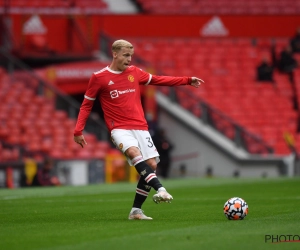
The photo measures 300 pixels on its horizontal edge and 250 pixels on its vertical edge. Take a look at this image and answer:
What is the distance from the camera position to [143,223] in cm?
1004

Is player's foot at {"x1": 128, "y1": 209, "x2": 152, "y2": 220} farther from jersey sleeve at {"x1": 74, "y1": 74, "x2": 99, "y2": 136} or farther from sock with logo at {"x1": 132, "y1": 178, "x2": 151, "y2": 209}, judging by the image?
jersey sleeve at {"x1": 74, "y1": 74, "x2": 99, "y2": 136}

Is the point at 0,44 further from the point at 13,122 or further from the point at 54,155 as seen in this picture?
the point at 54,155

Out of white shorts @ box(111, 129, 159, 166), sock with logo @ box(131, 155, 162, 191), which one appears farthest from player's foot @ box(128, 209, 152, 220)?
white shorts @ box(111, 129, 159, 166)

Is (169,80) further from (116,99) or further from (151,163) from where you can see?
(151,163)

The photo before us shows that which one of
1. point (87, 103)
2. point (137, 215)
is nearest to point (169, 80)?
point (87, 103)

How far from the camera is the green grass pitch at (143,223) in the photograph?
26.3ft

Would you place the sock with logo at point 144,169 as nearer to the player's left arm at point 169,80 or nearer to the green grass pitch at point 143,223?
the green grass pitch at point 143,223

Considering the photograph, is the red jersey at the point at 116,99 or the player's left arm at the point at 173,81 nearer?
the red jersey at the point at 116,99

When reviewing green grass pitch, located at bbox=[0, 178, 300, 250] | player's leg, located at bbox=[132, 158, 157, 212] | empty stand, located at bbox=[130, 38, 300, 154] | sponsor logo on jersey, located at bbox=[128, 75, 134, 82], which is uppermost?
empty stand, located at bbox=[130, 38, 300, 154]

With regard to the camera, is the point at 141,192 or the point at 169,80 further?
the point at 169,80

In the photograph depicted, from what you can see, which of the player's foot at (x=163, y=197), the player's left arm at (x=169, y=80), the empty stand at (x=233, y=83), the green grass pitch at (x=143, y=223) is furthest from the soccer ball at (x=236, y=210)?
the empty stand at (x=233, y=83)

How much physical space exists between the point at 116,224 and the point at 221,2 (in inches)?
968

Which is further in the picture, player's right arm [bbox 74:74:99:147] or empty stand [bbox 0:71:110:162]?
empty stand [bbox 0:71:110:162]

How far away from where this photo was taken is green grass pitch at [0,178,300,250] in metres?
8.02
